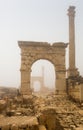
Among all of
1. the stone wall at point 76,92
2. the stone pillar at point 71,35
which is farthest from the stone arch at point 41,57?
the stone pillar at point 71,35

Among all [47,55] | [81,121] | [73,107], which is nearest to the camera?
[81,121]

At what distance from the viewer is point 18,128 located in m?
5.14

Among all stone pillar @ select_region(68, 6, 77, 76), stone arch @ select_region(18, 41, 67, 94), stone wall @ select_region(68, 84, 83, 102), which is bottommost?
stone wall @ select_region(68, 84, 83, 102)

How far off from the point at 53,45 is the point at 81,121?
8.98 meters

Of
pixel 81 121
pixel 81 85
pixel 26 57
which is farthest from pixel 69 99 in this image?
pixel 81 121

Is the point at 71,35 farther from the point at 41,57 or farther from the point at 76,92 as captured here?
the point at 76,92

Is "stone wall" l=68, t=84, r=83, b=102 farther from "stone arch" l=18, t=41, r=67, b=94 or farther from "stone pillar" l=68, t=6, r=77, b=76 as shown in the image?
"stone pillar" l=68, t=6, r=77, b=76

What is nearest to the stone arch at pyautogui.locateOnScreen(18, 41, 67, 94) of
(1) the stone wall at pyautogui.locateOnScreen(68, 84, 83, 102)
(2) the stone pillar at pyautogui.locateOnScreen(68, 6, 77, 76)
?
(1) the stone wall at pyautogui.locateOnScreen(68, 84, 83, 102)

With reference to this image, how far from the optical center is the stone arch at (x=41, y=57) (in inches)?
728

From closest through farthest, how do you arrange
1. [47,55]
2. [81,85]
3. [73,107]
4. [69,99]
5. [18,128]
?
[18,128] → [73,107] → [81,85] → [69,99] → [47,55]

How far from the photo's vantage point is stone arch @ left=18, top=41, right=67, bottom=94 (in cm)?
1850

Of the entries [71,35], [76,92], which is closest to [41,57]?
[76,92]

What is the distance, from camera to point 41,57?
18.9m

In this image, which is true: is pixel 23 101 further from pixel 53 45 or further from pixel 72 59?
pixel 72 59
